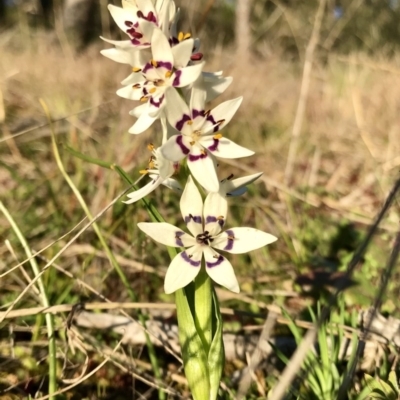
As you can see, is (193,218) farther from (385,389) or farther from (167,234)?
(385,389)

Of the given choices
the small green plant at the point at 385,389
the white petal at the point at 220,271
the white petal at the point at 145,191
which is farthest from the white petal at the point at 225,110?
the small green plant at the point at 385,389

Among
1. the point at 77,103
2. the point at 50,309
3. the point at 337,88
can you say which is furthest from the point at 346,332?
the point at 337,88

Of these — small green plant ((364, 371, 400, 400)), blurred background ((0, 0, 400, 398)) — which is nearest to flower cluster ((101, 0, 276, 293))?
blurred background ((0, 0, 400, 398))

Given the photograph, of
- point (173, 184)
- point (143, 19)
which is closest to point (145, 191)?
point (173, 184)

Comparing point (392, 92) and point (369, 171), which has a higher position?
point (392, 92)

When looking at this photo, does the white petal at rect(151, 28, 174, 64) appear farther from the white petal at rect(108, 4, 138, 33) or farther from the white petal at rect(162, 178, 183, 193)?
the white petal at rect(162, 178, 183, 193)

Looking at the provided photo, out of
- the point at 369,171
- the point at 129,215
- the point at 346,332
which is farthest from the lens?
the point at 369,171

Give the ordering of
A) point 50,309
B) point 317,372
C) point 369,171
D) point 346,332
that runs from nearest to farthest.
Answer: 1. point 317,372
2. point 50,309
3. point 346,332
4. point 369,171

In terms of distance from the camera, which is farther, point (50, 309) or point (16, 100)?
point (16, 100)

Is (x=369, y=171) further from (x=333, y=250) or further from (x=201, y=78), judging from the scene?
(x=201, y=78)
